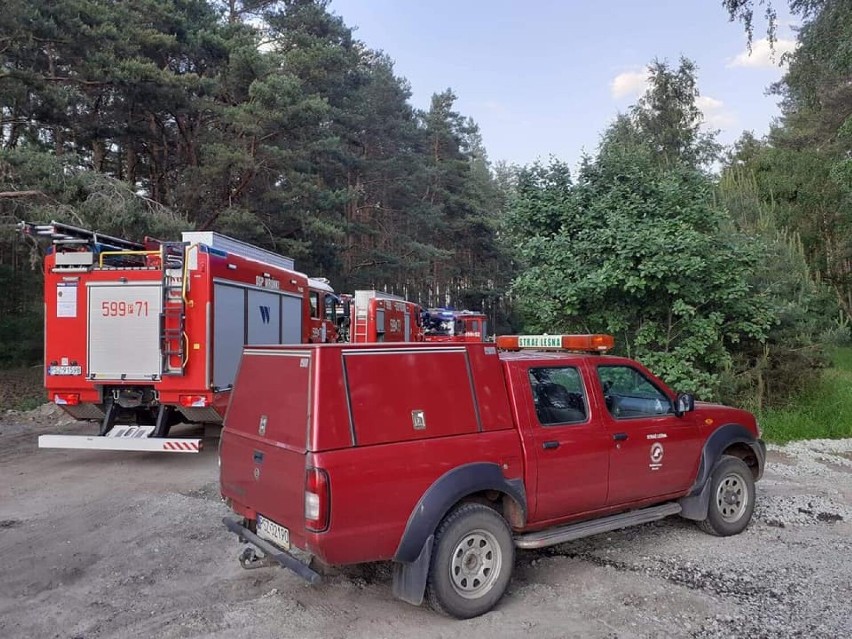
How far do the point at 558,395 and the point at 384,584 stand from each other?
191cm

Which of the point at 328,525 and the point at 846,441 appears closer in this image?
the point at 328,525

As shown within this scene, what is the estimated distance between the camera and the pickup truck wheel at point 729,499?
5367 millimetres

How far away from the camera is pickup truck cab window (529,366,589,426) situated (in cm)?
446

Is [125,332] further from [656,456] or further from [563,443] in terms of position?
[656,456]

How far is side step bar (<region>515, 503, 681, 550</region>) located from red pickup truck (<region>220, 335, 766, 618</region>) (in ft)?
0.05

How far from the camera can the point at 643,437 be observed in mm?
4840

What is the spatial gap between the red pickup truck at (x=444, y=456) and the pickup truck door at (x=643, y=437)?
0.01 m

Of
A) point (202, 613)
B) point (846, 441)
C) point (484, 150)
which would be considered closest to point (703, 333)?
point (846, 441)

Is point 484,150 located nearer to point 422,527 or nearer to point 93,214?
point 93,214

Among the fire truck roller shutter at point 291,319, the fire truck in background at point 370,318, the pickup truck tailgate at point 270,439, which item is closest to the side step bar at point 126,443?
the fire truck roller shutter at point 291,319

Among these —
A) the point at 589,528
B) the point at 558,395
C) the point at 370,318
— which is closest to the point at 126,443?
the point at 558,395

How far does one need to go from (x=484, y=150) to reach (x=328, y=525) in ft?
220

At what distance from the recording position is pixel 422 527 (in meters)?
3.66

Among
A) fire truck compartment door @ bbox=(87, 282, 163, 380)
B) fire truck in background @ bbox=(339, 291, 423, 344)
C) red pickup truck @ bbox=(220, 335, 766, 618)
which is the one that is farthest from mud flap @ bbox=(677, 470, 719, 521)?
fire truck in background @ bbox=(339, 291, 423, 344)
